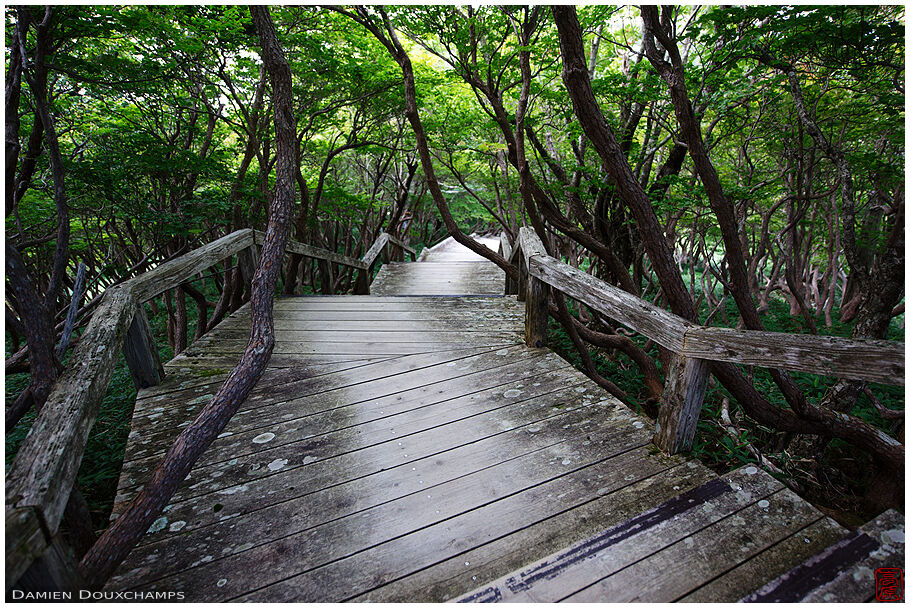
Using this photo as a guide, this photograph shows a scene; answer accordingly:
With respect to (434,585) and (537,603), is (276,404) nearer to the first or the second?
(434,585)

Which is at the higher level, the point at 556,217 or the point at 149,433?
the point at 556,217

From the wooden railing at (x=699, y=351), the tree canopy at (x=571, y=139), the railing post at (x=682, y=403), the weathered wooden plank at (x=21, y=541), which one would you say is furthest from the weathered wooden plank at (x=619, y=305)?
the weathered wooden plank at (x=21, y=541)

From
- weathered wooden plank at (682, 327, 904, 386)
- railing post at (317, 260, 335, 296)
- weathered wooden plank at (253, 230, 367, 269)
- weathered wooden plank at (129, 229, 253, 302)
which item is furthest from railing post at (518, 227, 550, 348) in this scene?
railing post at (317, 260, 335, 296)

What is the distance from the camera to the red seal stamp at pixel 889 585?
147cm

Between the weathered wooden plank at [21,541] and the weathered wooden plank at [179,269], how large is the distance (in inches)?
74.6

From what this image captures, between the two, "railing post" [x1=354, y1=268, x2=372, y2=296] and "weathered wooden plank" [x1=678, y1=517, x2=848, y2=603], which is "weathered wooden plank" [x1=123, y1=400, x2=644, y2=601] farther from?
"railing post" [x1=354, y1=268, x2=372, y2=296]

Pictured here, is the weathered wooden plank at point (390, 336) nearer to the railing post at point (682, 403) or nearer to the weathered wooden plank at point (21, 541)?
the railing post at point (682, 403)

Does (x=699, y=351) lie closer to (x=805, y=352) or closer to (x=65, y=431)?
(x=805, y=352)

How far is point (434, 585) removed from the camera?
1.69 metres

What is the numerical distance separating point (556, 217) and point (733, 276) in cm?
186

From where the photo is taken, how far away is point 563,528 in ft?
6.27

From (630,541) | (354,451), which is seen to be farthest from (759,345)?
(354,451)

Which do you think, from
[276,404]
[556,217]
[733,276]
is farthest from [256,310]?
[733,276]

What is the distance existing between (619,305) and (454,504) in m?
1.50
